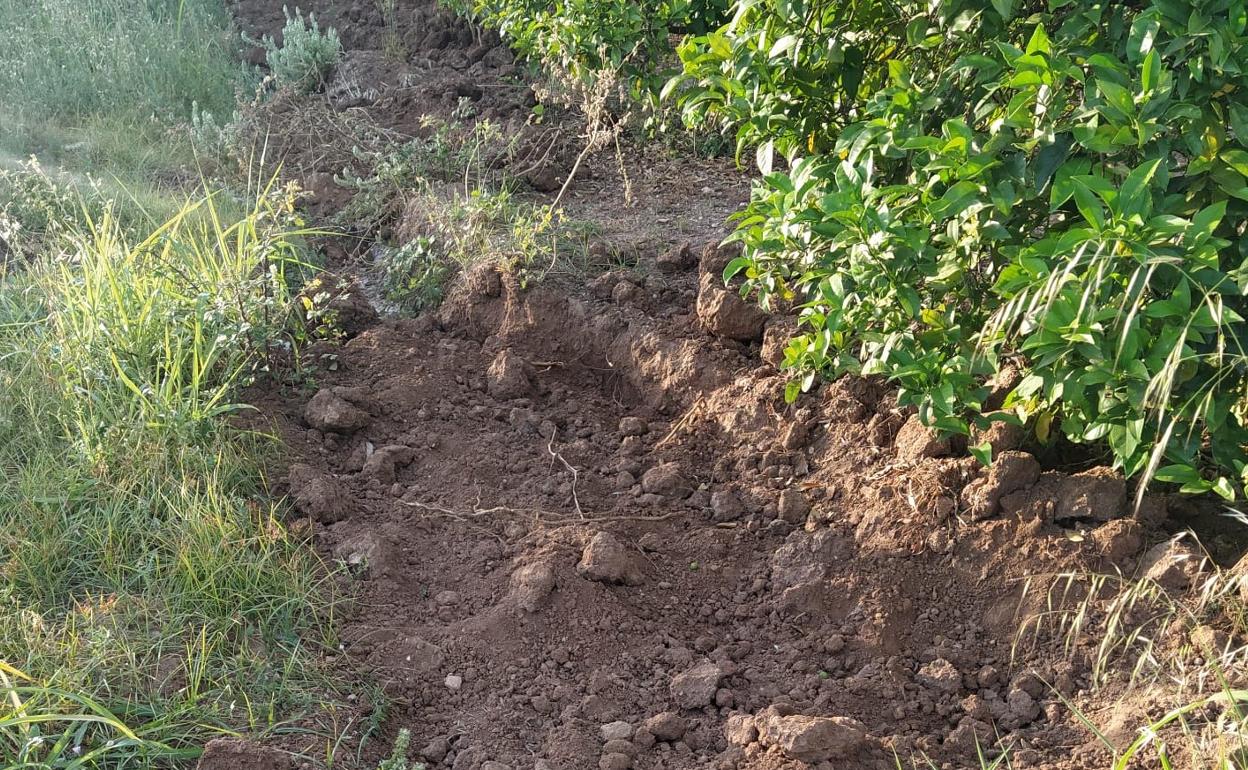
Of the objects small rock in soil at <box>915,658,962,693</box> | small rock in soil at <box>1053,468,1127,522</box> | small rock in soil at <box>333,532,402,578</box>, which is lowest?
small rock in soil at <box>915,658,962,693</box>

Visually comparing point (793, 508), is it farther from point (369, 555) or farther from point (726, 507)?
point (369, 555)

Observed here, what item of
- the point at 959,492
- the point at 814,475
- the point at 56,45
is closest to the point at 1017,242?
the point at 959,492

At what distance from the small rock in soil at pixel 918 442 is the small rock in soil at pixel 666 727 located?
3.38ft

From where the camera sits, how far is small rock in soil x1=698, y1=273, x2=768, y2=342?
3715 millimetres

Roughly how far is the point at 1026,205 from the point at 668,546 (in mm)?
1309

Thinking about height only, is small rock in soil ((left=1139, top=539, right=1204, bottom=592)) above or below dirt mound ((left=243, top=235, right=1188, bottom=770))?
above

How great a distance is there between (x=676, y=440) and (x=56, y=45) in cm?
492

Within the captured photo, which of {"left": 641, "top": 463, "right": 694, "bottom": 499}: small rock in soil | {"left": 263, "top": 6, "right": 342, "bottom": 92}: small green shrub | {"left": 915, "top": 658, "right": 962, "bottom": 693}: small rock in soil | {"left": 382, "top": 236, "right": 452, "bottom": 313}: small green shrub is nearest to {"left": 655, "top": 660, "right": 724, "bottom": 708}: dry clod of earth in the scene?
{"left": 915, "top": 658, "right": 962, "bottom": 693}: small rock in soil

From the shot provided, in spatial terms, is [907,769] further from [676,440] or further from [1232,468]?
[676,440]

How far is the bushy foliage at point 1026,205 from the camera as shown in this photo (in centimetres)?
230

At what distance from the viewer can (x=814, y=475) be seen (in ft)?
10.8

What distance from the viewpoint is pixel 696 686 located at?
2668 millimetres

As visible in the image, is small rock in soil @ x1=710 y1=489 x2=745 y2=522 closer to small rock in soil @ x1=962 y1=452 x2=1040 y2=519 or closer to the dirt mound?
the dirt mound

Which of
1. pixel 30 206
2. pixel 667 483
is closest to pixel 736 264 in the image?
pixel 667 483
